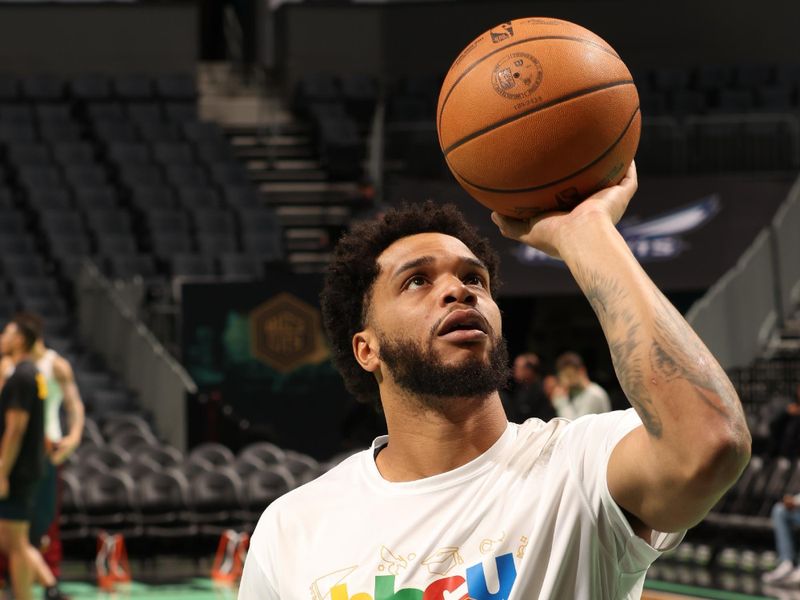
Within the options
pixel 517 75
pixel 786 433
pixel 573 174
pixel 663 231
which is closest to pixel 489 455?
pixel 573 174

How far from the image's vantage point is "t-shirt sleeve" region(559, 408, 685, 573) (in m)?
1.94

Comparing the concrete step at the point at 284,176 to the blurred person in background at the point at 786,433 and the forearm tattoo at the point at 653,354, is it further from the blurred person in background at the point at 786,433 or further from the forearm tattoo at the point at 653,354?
the forearm tattoo at the point at 653,354

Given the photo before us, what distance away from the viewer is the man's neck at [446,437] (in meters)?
2.28

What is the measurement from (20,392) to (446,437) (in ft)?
16.6

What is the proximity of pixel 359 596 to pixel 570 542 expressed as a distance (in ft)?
1.14

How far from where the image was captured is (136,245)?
1580 cm

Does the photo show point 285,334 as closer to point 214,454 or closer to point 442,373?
point 214,454

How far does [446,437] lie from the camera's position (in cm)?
230

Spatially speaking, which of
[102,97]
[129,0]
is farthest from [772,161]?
[129,0]

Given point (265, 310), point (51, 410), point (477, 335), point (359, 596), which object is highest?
point (477, 335)

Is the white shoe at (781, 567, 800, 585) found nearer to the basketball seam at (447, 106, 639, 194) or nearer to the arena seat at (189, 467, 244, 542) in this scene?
the arena seat at (189, 467, 244, 542)

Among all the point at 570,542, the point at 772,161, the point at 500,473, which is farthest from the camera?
the point at 772,161

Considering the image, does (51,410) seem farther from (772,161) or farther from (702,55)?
(702,55)

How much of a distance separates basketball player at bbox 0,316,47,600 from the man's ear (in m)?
4.75
